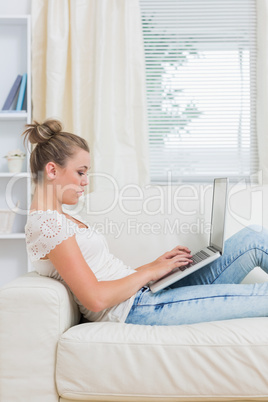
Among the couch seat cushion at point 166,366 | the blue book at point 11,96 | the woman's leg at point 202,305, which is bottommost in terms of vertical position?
the couch seat cushion at point 166,366

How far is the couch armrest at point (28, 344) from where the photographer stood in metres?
1.43

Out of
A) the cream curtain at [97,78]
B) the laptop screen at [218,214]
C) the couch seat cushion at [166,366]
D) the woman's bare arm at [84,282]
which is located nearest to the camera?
the couch seat cushion at [166,366]

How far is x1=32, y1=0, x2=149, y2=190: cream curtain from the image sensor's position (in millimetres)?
3107

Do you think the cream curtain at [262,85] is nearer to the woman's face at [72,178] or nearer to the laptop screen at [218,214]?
the laptop screen at [218,214]

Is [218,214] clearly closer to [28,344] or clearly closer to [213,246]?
[213,246]

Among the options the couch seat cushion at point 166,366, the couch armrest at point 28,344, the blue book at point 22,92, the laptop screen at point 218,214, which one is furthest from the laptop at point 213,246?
the blue book at point 22,92

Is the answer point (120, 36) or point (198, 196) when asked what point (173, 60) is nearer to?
point (120, 36)

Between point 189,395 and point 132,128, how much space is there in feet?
6.71

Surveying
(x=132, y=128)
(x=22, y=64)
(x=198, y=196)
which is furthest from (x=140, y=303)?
(x=22, y=64)

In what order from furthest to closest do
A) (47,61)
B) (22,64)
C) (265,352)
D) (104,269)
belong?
(22,64) < (47,61) < (104,269) < (265,352)

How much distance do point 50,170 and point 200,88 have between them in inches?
78.0

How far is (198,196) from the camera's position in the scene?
2.21m

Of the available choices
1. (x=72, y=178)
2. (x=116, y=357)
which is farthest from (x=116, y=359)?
(x=72, y=178)

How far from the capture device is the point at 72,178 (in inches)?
66.2
